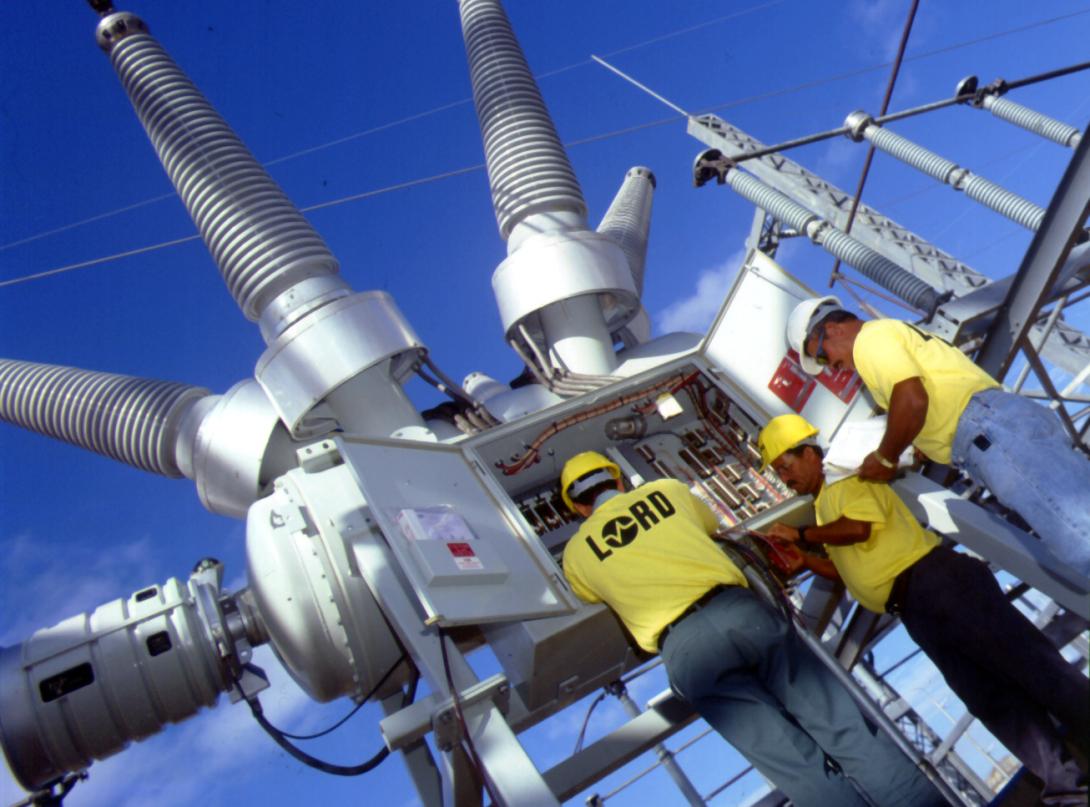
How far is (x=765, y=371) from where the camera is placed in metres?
5.19

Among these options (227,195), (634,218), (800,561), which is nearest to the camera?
(800,561)

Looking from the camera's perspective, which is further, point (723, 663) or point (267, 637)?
point (267, 637)

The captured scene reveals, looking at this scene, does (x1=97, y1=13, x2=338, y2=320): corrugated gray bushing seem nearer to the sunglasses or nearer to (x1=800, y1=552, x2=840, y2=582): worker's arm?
the sunglasses

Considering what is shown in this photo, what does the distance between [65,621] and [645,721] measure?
3321 millimetres

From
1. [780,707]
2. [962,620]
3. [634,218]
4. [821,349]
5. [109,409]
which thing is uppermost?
[634,218]

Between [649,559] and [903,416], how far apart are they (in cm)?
138

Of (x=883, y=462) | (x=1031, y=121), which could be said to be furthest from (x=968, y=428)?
(x=1031, y=121)

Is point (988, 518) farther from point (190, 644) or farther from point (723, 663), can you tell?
point (190, 644)

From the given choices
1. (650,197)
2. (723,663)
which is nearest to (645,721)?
(723,663)

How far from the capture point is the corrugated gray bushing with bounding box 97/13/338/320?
559 centimetres

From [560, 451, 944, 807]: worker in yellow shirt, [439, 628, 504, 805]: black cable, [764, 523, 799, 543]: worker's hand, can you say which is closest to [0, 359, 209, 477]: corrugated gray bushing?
[439, 628, 504, 805]: black cable

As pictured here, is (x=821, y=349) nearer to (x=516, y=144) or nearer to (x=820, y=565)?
(x=820, y=565)

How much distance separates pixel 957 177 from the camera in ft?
35.6

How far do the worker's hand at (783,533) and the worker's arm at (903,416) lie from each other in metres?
0.67
